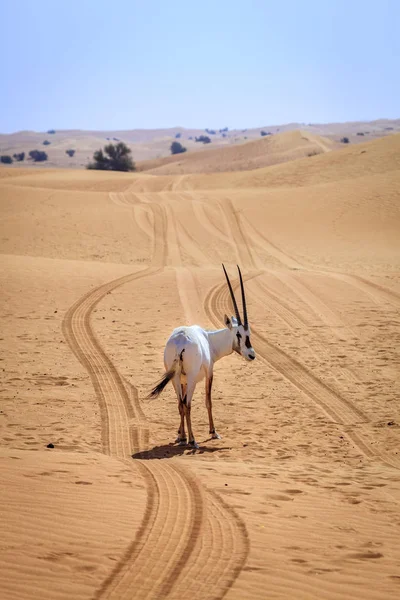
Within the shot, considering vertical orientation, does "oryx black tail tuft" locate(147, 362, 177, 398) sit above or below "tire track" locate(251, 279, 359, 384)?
above

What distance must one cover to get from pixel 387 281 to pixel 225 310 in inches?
261

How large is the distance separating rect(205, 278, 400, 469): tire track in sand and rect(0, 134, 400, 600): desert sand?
5 centimetres

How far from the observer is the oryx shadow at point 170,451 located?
9.23 metres

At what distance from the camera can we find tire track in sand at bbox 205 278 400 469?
10086 mm

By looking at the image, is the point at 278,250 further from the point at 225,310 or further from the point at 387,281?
the point at 225,310

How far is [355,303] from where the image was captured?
1895 cm

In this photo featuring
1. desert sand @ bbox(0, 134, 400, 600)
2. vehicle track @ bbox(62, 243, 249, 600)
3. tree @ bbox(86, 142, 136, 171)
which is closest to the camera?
vehicle track @ bbox(62, 243, 249, 600)

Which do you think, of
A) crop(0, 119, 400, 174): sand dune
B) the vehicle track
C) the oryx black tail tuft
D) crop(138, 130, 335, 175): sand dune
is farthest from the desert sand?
crop(0, 119, 400, 174): sand dune

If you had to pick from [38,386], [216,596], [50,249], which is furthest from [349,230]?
[216,596]

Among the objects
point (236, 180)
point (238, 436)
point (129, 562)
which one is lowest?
point (238, 436)

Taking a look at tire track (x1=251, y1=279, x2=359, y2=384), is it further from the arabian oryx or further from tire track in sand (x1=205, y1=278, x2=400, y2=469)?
the arabian oryx

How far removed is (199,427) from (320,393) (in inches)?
107

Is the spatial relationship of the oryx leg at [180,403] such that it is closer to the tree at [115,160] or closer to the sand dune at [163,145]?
the sand dune at [163,145]

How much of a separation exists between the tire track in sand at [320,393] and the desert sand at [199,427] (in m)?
0.05
